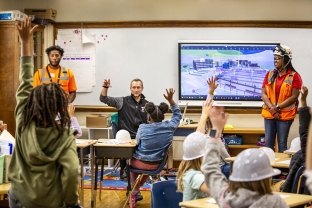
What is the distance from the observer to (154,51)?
923 centimetres

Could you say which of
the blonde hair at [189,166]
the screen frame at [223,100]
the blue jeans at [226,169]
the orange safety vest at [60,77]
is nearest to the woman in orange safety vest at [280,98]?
the blue jeans at [226,169]

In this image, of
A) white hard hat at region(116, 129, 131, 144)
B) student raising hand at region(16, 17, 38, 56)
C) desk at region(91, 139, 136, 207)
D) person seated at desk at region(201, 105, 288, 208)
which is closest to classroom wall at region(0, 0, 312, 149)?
white hard hat at region(116, 129, 131, 144)

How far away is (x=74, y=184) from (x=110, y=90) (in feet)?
20.9

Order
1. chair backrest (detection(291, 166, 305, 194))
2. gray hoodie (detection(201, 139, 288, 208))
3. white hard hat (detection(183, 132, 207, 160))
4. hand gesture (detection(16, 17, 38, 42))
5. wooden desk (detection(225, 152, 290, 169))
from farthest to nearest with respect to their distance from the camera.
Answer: wooden desk (detection(225, 152, 290, 169))
chair backrest (detection(291, 166, 305, 194))
white hard hat (detection(183, 132, 207, 160))
hand gesture (detection(16, 17, 38, 42))
gray hoodie (detection(201, 139, 288, 208))

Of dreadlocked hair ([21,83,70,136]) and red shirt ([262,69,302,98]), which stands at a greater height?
red shirt ([262,69,302,98])

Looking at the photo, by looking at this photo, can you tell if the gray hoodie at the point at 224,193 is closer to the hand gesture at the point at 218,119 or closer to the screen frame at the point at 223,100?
the hand gesture at the point at 218,119

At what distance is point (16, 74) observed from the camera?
27.4ft

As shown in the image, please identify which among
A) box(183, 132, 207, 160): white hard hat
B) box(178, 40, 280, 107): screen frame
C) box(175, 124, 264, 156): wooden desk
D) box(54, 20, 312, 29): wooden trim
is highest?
box(54, 20, 312, 29): wooden trim

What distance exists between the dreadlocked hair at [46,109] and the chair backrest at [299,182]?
1.93 m

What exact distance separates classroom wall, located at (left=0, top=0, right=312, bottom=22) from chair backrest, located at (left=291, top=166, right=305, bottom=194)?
537 cm

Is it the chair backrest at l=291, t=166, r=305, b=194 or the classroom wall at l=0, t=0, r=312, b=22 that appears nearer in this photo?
the chair backrest at l=291, t=166, r=305, b=194

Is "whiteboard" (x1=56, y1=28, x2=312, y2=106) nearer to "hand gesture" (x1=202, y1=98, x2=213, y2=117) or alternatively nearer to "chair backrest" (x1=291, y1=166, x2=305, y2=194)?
"chair backrest" (x1=291, y1=166, x2=305, y2=194)

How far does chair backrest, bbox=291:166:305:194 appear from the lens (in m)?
4.09

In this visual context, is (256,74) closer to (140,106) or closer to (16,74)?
(140,106)
